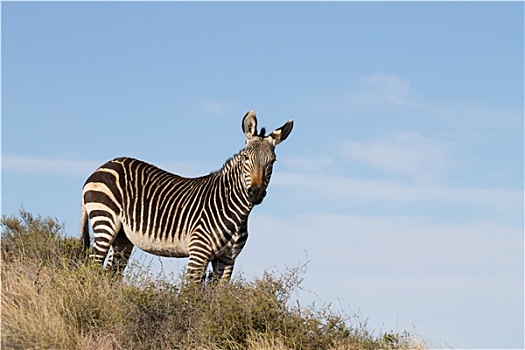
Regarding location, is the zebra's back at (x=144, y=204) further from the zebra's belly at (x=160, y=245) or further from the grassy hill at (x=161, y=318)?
the grassy hill at (x=161, y=318)

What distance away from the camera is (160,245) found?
1348 cm

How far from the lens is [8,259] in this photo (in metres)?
13.4

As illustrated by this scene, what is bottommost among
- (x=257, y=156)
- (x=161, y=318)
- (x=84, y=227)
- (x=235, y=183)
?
(x=161, y=318)

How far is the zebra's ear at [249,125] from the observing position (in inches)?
509

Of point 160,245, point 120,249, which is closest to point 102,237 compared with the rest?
point 120,249

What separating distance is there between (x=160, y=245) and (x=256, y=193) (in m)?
2.08

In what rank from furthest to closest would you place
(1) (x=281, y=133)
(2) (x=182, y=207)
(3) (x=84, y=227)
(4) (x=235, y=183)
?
(3) (x=84, y=227) → (2) (x=182, y=207) → (4) (x=235, y=183) → (1) (x=281, y=133)

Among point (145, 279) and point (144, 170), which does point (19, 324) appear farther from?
point (144, 170)

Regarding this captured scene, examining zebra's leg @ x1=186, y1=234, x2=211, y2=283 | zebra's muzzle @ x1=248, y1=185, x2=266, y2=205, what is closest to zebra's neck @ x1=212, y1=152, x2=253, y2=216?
zebra's muzzle @ x1=248, y1=185, x2=266, y2=205

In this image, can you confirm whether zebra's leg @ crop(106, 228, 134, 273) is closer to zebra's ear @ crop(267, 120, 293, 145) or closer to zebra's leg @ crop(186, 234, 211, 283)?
zebra's leg @ crop(186, 234, 211, 283)

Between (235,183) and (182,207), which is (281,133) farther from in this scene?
(182,207)

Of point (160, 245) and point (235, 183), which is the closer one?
point (235, 183)

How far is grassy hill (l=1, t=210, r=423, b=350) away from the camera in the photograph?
10.2m

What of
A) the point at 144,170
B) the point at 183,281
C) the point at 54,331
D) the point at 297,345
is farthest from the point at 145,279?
the point at 144,170
